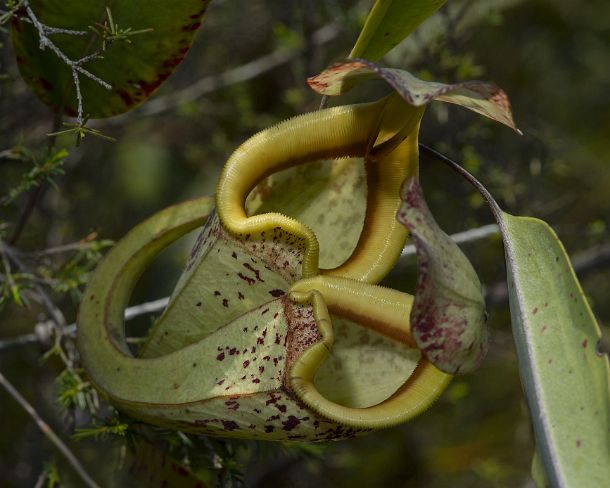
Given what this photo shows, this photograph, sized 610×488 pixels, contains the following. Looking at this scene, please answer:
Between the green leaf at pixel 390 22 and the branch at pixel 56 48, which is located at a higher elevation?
the branch at pixel 56 48

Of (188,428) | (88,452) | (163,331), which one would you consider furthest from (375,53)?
(88,452)

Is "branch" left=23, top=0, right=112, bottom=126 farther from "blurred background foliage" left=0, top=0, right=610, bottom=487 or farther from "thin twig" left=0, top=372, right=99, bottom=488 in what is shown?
"blurred background foliage" left=0, top=0, right=610, bottom=487

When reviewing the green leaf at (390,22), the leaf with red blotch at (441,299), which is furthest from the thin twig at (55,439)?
the green leaf at (390,22)

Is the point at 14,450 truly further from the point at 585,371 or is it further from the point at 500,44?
the point at 500,44

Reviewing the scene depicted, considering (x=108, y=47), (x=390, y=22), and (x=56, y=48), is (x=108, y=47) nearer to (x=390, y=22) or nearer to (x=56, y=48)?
(x=56, y=48)

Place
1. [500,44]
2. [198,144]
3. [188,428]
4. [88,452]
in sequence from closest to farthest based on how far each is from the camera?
[188,428]
[88,452]
[198,144]
[500,44]

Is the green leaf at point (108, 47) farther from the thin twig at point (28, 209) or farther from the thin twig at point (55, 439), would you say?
the thin twig at point (55, 439)
